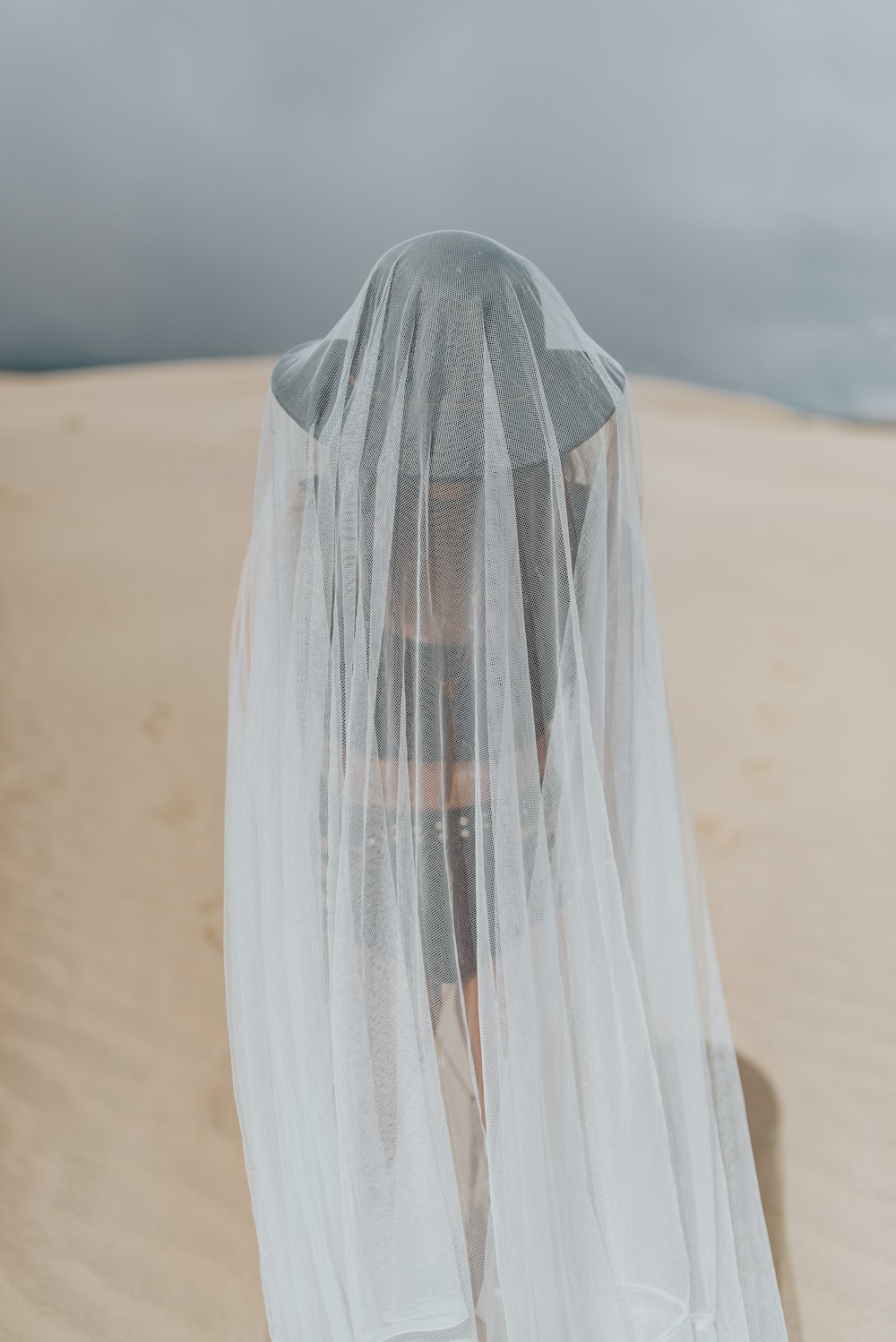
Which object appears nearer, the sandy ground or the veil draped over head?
the veil draped over head

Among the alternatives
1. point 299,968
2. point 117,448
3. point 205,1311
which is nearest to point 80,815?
point 205,1311

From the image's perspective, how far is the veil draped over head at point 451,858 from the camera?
101 centimetres

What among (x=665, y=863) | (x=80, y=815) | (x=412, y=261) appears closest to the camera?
(x=412, y=261)

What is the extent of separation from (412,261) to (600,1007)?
0.86m

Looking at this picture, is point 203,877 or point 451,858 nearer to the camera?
point 451,858

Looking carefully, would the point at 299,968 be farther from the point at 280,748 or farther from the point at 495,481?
the point at 495,481

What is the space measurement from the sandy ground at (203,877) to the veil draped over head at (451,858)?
0.47 metres

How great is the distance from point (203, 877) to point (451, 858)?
151 cm

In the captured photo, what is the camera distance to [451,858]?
1.11m

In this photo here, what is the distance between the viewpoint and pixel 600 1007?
1101 mm

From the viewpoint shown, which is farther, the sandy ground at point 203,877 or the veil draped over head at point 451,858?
the sandy ground at point 203,877

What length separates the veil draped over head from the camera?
101 centimetres

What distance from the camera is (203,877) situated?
2434mm

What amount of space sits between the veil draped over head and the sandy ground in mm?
469
